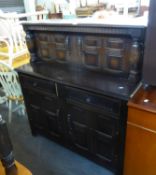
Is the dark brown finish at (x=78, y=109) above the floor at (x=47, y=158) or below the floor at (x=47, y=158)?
above

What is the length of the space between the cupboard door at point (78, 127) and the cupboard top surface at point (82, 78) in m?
0.21

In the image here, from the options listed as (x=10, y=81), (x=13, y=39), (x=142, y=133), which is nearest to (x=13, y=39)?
(x=13, y=39)

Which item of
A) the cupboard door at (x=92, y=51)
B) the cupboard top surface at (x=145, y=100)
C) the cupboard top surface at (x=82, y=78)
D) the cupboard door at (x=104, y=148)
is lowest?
the cupboard door at (x=104, y=148)

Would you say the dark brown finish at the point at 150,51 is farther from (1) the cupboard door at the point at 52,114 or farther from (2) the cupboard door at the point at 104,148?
(1) the cupboard door at the point at 52,114

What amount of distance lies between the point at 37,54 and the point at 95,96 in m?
0.86

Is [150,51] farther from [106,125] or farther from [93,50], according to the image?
[106,125]

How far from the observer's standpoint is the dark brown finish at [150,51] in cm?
95

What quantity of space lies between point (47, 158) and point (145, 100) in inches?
44.0

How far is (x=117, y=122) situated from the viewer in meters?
1.20

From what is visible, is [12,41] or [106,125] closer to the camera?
[106,125]

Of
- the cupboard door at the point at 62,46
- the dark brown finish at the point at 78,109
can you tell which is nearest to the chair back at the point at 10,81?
the dark brown finish at the point at 78,109

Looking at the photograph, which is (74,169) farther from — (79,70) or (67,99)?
(79,70)

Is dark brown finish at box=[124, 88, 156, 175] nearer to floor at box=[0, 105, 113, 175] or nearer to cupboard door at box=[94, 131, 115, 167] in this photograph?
cupboard door at box=[94, 131, 115, 167]

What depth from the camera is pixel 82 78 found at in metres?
1.38
